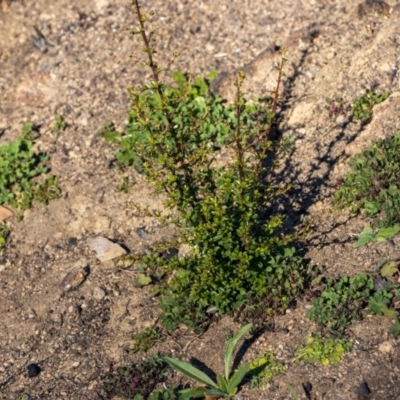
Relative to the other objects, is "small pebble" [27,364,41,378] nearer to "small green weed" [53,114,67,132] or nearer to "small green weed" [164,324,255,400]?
"small green weed" [164,324,255,400]

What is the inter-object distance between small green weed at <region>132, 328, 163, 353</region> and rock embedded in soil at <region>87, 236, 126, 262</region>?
952 mm

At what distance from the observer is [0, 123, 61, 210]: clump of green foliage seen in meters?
7.37

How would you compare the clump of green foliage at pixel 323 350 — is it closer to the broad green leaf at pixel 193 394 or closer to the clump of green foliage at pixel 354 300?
the clump of green foliage at pixel 354 300

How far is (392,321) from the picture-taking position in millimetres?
5453

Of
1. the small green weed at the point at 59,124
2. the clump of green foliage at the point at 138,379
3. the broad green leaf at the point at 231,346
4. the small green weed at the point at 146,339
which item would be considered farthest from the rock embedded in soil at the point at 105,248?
the broad green leaf at the point at 231,346

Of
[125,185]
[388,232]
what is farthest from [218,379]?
[125,185]

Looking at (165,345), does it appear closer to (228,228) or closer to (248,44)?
(228,228)

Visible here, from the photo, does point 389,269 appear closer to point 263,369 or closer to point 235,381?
point 263,369

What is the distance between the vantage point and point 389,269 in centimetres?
570

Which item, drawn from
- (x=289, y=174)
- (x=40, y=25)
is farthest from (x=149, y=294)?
(x=40, y=25)

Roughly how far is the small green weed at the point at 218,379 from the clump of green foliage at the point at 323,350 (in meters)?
0.38

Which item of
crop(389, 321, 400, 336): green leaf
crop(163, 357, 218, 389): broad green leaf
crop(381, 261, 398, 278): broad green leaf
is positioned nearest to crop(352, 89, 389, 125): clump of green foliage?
crop(381, 261, 398, 278): broad green leaf

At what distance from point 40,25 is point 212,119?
2559 millimetres

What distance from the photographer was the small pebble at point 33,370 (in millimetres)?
5836
